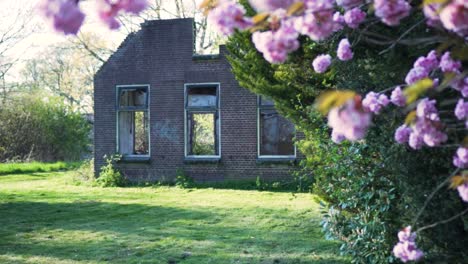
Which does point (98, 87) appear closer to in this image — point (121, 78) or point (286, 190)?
point (121, 78)

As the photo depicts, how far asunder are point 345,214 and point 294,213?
14.1 ft

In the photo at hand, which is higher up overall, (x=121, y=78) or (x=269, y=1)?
(x=121, y=78)

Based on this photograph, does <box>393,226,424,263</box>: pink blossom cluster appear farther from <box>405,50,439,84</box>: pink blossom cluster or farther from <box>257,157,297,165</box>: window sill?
<box>257,157,297,165</box>: window sill

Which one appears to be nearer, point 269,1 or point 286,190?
point 269,1

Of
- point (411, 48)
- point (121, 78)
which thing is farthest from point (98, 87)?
point (411, 48)

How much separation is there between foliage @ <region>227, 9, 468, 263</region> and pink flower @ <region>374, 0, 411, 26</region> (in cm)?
168

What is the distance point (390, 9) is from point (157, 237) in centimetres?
611

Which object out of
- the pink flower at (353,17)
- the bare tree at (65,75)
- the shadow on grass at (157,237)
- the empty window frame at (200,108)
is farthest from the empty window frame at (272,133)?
the bare tree at (65,75)

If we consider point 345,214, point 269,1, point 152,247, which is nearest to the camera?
point 269,1

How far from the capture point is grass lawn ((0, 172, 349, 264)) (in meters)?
6.50

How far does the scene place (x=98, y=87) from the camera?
702 inches

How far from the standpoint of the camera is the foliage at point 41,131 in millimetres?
26250

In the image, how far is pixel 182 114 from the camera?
16672mm

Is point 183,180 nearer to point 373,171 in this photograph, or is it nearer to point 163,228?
point 163,228
